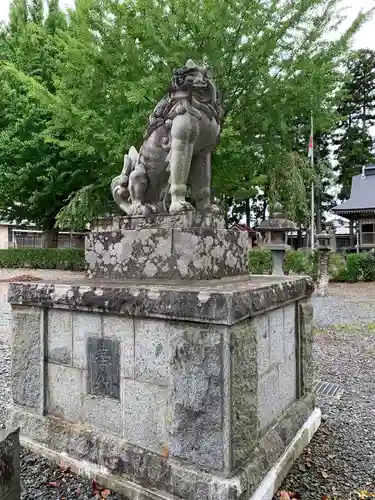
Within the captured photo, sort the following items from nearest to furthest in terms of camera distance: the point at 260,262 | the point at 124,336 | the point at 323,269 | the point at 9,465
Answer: the point at 9,465, the point at 124,336, the point at 323,269, the point at 260,262

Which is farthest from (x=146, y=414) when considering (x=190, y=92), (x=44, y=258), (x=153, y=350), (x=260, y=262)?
(x=44, y=258)

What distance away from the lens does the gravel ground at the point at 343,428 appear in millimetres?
2242

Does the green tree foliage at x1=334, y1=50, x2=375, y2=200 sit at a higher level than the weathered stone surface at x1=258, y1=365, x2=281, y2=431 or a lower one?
higher

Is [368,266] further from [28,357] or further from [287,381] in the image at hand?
[28,357]

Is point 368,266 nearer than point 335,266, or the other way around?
point 335,266

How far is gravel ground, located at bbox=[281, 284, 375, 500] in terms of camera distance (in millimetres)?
2242

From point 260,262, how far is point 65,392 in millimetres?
12322

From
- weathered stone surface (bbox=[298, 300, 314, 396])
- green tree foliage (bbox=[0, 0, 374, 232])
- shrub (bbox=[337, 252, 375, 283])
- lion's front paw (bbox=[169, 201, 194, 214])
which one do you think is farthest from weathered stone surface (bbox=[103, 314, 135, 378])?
shrub (bbox=[337, 252, 375, 283])

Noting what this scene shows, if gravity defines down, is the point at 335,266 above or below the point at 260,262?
below

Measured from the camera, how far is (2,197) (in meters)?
15.6

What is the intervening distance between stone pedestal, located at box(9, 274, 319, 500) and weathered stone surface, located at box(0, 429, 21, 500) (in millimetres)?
682

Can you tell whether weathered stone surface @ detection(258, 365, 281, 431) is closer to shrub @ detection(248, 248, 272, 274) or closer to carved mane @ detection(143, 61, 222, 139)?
carved mane @ detection(143, 61, 222, 139)

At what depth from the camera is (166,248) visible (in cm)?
236

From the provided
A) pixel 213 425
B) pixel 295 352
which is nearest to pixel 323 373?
pixel 295 352
